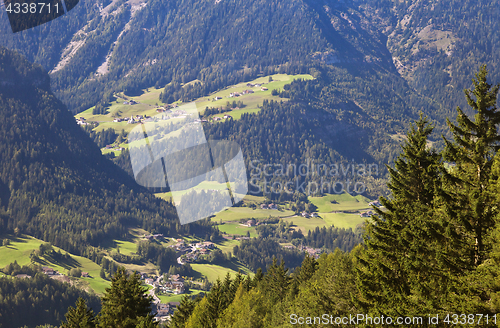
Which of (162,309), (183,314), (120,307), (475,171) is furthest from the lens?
(162,309)

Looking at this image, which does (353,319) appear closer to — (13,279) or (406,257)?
(406,257)

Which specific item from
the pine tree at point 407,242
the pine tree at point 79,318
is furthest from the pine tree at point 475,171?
the pine tree at point 79,318

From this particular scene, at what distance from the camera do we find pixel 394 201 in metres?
28.8

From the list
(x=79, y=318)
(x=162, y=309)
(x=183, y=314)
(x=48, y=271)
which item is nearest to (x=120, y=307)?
(x=79, y=318)

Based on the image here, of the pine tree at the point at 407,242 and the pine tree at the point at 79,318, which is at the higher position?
the pine tree at the point at 407,242

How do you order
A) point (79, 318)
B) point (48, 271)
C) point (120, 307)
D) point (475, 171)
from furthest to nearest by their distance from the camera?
point (48, 271)
point (79, 318)
point (120, 307)
point (475, 171)

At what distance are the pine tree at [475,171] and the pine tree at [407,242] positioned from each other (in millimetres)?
1505

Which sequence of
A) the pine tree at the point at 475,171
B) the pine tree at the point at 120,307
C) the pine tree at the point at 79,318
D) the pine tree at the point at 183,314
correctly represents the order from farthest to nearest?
the pine tree at the point at 183,314 < the pine tree at the point at 79,318 < the pine tree at the point at 120,307 < the pine tree at the point at 475,171

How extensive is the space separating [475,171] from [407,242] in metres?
5.76

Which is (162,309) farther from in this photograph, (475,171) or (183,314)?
(475,171)

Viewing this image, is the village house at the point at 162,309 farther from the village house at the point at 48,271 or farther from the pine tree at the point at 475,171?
the pine tree at the point at 475,171

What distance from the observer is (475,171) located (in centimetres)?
2377

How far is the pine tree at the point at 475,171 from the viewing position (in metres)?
22.0

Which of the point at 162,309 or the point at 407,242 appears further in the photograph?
the point at 162,309
